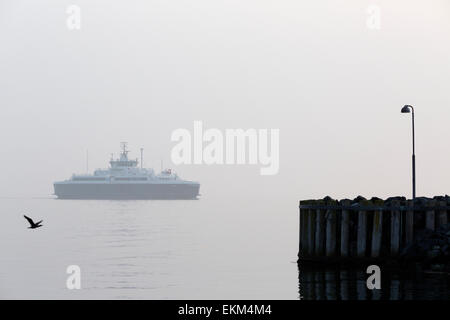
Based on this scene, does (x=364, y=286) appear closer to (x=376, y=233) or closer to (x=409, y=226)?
(x=376, y=233)

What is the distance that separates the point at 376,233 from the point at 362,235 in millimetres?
488

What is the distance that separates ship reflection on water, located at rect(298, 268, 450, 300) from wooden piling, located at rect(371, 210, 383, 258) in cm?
94

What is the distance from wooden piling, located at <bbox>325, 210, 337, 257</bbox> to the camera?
113 ft

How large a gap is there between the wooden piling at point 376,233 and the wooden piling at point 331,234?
1457mm

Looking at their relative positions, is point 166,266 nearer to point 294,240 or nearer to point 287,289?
point 287,289

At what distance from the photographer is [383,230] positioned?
34.2 m

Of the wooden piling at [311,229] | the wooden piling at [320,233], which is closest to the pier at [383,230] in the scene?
the wooden piling at [320,233]

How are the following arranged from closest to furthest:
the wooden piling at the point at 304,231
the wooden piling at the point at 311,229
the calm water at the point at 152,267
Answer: the calm water at the point at 152,267
the wooden piling at the point at 311,229
the wooden piling at the point at 304,231

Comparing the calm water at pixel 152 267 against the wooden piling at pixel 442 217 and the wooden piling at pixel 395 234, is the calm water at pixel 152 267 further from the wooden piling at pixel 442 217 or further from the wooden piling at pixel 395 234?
the wooden piling at pixel 442 217

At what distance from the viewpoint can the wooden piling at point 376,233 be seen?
111 ft

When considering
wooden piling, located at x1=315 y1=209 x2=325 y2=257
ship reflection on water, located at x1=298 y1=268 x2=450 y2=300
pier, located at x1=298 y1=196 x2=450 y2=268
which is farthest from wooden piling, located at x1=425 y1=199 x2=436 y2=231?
wooden piling, located at x1=315 y1=209 x2=325 y2=257

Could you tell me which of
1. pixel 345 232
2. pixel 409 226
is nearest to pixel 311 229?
pixel 345 232

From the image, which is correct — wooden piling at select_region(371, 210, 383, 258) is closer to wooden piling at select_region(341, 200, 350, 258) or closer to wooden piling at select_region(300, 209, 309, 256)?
wooden piling at select_region(341, 200, 350, 258)
